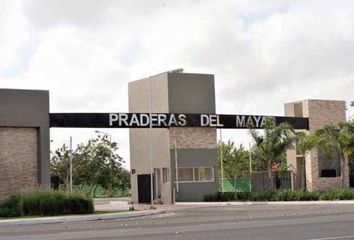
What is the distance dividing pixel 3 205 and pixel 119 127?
37.1 ft

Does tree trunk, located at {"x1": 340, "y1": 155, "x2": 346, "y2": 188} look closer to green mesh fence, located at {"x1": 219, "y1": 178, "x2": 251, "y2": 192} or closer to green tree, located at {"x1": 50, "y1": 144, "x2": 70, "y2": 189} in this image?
green mesh fence, located at {"x1": 219, "y1": 178, "x2": 251, "y2": 192}

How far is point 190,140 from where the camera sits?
46.5 m

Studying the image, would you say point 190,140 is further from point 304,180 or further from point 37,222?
point 37,222

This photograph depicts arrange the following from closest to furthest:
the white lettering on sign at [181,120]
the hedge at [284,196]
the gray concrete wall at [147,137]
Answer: the hedge at [284,196] → the white lettering on sign at [181,120] → the gray concrete wall at [147,137]

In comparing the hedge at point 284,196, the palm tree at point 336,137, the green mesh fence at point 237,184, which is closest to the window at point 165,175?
the hedge at point 284,196

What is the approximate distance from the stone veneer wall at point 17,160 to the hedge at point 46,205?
14.3 feet

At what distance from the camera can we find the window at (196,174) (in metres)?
46.1

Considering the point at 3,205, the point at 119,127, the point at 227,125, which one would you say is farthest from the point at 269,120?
the point at 3,205

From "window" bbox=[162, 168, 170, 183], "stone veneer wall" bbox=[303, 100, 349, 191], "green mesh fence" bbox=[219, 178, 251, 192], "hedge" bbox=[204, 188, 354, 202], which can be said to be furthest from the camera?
"green mesh fence" bbox=[219, 178, 251, 192]

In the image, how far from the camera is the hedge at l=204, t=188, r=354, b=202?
1585 inches

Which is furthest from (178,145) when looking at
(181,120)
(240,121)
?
(240,121)

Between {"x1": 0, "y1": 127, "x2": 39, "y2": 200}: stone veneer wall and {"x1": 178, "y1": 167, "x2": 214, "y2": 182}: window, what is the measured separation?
10.8m

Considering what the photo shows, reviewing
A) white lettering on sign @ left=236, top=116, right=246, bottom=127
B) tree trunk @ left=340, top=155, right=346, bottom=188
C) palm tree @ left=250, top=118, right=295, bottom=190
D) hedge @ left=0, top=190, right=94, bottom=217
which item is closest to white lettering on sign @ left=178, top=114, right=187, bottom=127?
white lettering on sign @ left=236, top=116, right=246, bottom=127

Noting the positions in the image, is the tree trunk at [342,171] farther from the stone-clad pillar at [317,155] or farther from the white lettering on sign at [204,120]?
the white lettering on sign at [204,120]
